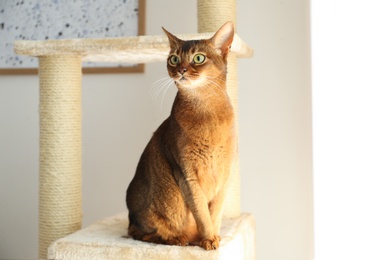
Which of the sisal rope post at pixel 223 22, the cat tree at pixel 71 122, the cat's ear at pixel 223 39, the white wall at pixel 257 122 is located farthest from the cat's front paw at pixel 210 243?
the white wall at pixel 257 122

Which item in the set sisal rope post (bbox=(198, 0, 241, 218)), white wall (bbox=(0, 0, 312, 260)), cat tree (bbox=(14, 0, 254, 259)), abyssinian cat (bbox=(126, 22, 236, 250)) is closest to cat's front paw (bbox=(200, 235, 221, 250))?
abyssinian cat (bbox=(126, 22, 236, 250))

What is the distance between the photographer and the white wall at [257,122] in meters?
2.15

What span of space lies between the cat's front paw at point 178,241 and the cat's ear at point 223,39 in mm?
517

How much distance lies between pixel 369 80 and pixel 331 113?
153 millimetres

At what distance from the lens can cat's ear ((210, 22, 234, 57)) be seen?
1.42 m

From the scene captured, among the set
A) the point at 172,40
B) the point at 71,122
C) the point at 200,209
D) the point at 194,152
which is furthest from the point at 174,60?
the point at 71,122

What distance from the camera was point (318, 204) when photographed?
1753 millimetres

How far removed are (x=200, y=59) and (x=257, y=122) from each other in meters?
0.85

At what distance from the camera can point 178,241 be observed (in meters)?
1.48

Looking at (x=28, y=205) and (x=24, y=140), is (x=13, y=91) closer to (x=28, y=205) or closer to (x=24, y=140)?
(x=24, y=140)

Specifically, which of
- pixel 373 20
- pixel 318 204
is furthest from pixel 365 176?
pixel 373 20

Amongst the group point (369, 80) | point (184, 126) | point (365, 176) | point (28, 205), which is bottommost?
point (28, 205)

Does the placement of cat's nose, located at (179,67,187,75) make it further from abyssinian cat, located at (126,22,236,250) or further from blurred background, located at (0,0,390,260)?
blurred background, located at (0,0,390,260)

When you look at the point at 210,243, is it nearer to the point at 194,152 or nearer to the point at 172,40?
the point at 194,152
